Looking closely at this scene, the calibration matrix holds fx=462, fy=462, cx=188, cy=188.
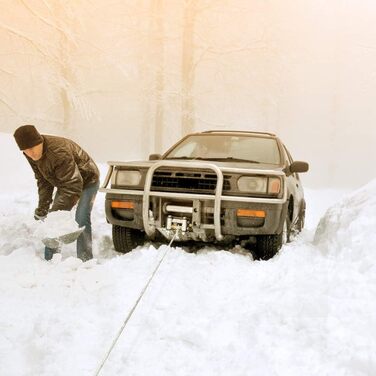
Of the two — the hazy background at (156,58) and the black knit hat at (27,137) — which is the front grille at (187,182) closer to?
the black knit hat at (27,137)

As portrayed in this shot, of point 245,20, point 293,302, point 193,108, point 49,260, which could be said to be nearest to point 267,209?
point 293,302

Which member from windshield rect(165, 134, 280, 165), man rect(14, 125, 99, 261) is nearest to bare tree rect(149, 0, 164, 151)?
windshield rect(165, 134, 280, 165)

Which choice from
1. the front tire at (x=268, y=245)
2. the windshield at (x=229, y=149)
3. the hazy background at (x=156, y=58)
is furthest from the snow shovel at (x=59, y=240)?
the hazy background at (x=156, y=58)

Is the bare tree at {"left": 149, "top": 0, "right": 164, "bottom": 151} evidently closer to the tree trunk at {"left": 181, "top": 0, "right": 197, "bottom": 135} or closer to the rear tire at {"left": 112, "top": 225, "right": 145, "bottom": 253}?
the tree trunk at {"left": 181, "top": 0, "right": 197, "bottom": 135}

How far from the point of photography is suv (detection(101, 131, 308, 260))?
15.7ft

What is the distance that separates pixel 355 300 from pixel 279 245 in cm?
181

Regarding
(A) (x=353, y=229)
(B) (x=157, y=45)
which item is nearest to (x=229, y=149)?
(A) (x=353, y=229)

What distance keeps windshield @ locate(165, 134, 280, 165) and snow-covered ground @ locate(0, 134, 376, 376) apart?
137cm

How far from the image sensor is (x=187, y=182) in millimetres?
4977

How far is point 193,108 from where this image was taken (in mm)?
17391

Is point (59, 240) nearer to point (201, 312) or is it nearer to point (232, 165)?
point (201, 312)

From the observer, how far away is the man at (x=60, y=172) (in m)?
4.45

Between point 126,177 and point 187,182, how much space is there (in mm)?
762

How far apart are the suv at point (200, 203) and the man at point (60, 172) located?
31cm
